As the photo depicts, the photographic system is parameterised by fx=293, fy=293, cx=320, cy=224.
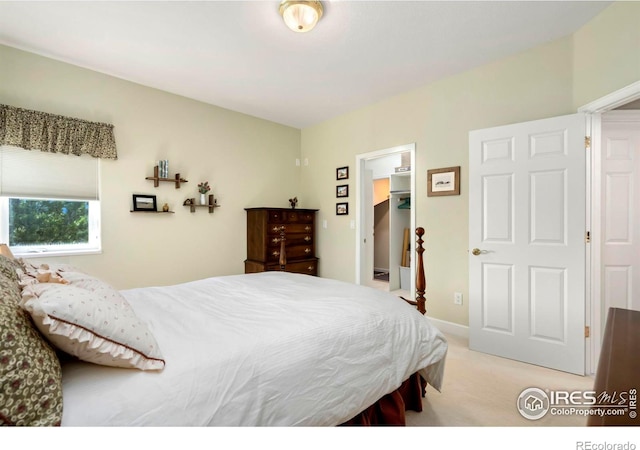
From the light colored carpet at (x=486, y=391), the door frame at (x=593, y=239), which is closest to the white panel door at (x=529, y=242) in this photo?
the door frame at (x=593, y=239)

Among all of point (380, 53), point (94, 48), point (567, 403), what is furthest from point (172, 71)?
point (567, 403)

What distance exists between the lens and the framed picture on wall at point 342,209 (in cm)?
425

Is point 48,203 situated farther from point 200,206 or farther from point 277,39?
point 277,39

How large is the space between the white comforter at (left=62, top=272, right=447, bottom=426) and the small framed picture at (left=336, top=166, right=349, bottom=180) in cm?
258

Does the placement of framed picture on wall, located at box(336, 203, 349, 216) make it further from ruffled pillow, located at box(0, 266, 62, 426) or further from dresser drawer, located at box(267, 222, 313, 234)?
ruffled pillow, located at box(0, 266, 62, 426)

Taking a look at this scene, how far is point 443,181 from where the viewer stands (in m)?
3.18

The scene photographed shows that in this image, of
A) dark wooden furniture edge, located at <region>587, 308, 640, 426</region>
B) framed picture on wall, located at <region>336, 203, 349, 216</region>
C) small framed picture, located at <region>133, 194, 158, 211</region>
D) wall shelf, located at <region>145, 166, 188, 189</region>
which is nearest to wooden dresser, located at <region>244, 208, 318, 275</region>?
framed picture on wall, located at <region>336, 203, 349, 216</region>

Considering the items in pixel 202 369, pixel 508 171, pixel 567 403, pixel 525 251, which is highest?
pixel 508 171

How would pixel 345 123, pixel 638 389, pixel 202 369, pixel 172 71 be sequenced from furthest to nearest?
pixel 345 123, pixel 172 71, pixel 202 369, pixel 638 389

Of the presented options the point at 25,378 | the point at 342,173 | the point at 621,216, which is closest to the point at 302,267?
the point at 342,173

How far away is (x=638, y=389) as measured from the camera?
30.3 inches
